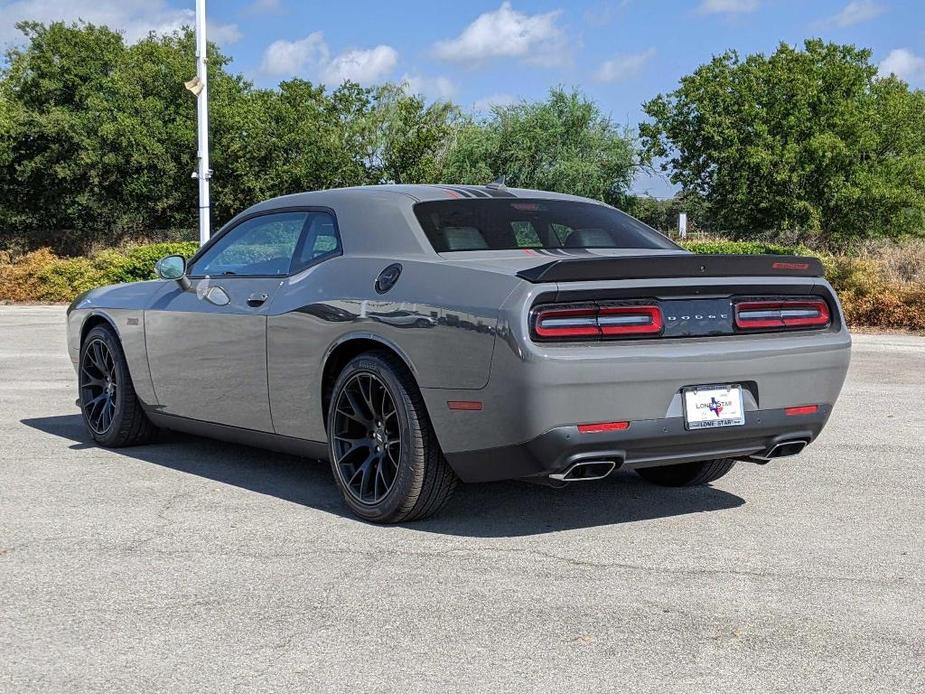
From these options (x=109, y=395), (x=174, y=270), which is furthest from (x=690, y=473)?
(x=109, y=395)

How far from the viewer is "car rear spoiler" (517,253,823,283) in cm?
502

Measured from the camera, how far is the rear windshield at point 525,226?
5.93m

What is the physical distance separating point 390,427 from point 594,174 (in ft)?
161

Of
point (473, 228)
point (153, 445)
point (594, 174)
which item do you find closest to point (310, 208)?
point (473, 228)

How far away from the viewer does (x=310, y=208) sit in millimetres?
6527

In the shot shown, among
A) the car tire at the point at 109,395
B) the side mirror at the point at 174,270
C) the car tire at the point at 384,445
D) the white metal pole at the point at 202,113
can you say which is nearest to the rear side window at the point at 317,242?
the car tire at the point at 384,445

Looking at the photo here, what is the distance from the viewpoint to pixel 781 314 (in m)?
5.66

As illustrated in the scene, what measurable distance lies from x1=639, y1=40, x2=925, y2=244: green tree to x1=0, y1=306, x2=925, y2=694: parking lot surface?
4721cm

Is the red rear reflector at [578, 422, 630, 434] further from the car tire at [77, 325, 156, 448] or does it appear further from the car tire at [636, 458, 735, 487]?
the car tire at [77, 325, 156, 448]

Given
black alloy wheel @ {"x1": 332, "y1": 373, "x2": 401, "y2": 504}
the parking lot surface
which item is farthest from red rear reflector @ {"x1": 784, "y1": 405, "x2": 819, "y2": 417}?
black alloy wheel @ {"x1": 332, "y1": 373, "x2": 401, "y2": 504}

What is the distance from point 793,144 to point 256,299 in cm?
4887

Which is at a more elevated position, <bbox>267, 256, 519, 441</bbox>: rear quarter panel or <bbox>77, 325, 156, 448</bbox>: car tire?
<bbox>267, 256, 519, 441</bbox>: rear quarter panel

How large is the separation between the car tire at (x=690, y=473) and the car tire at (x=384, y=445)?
154 centimetres

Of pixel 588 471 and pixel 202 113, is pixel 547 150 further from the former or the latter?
pixel 588 471
